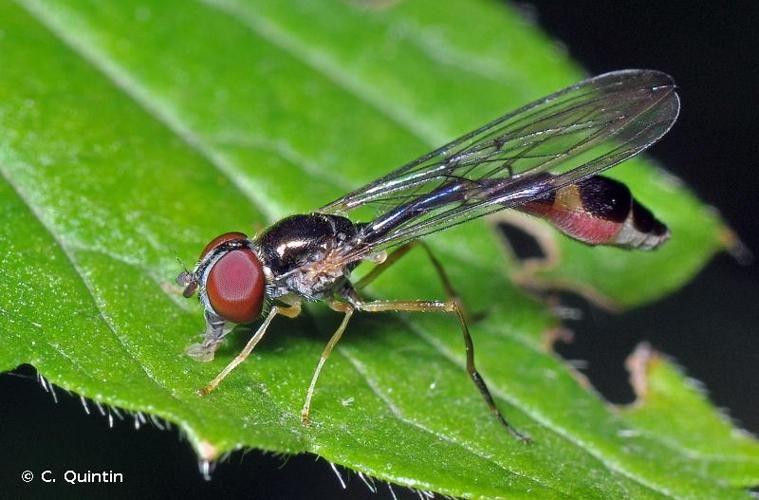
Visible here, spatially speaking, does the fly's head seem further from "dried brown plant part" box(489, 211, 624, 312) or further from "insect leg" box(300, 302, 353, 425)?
"dried brown plant part" box(489, 211, 624, 312)

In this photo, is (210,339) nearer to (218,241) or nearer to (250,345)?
(250,345)

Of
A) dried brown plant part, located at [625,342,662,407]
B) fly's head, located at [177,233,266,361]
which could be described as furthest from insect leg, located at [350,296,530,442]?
dried brown plant part, located at [625,342,662,407]

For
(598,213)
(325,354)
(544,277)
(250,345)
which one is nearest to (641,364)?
(544,277)

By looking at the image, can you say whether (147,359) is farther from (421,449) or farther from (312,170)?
(312,170)

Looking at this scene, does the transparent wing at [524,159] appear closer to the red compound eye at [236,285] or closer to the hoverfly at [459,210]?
the hoverfly at [459,210]

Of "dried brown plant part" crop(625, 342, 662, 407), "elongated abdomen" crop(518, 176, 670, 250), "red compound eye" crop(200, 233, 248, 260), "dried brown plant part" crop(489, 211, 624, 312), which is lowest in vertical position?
"dried brown plant part" crop(625, 342, 662, 407)

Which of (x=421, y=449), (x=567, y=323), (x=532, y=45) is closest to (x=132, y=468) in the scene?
(x=421, y=449)

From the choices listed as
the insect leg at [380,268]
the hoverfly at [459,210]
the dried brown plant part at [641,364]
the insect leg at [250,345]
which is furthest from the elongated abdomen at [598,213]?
the insect leg at [250,345]
